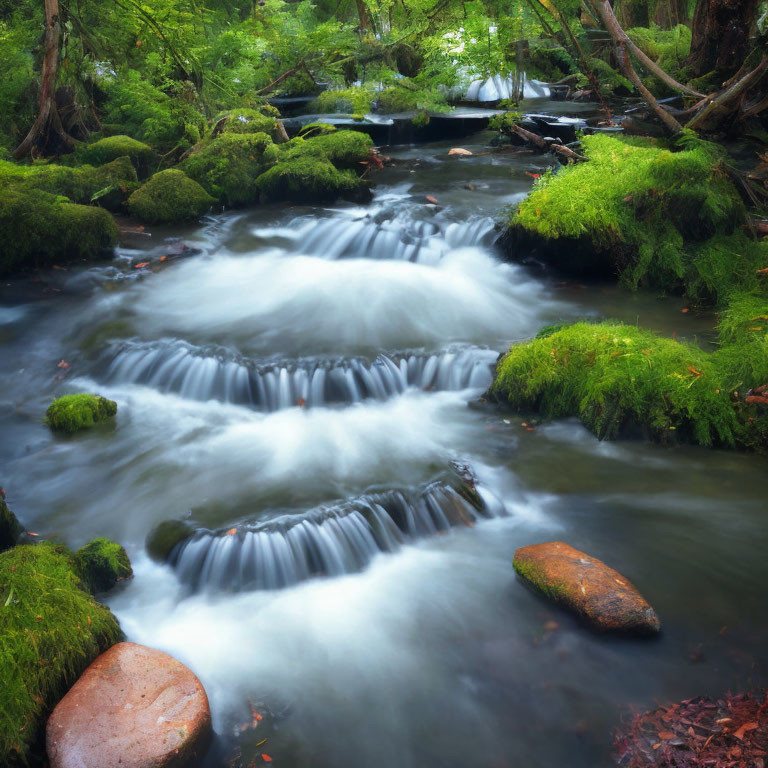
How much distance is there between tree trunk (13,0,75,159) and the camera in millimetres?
10906

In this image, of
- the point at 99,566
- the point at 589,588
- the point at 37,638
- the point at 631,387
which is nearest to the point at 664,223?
the point at 631,387

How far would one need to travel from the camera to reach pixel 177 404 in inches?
268

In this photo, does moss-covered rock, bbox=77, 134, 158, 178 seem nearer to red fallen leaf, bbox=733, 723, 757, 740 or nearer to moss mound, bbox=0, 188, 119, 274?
moss mound, bbox=0, 188, 119, 274

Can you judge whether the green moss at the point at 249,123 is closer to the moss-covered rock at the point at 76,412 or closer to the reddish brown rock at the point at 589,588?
the moss-covered rock at the point at 76,412

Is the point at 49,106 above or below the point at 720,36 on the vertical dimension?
below

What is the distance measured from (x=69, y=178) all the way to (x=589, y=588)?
1006 cm

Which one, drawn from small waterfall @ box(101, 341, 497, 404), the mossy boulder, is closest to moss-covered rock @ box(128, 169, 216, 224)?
small waterfall @ box(101, 341, 497, 404)

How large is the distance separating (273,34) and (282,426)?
40.8 ft

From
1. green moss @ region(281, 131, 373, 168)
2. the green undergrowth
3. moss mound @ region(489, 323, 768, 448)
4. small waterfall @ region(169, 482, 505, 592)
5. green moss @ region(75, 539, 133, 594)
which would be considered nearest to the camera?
green moss @ region(75, 539, 133, 594)

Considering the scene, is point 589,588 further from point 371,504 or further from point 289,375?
point 289,375

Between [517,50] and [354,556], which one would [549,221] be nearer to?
[354,556]

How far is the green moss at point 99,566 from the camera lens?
438cm

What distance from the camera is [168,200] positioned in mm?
10945

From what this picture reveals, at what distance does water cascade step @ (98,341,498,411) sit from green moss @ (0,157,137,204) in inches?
160
